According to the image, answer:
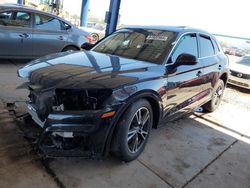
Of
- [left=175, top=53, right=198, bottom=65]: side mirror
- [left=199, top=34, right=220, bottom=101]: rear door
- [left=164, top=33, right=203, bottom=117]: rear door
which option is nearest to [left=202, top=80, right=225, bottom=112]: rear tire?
[left=199, top=34, right=220, bottom=101]: rear door

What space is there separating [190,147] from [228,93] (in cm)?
465

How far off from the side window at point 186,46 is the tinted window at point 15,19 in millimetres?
4407

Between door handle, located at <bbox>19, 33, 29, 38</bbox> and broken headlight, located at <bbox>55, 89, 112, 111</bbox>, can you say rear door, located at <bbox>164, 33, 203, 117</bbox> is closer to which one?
broken headlight, located at <bbox>55, 89, 112, 111</bbox>

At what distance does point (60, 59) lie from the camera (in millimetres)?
3381

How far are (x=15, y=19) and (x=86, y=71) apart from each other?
450cm

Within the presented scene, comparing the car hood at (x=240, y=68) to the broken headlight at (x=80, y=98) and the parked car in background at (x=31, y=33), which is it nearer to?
the parked car in background at (x=31, y=33)

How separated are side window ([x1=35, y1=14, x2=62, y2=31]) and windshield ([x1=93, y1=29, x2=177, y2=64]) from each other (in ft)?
10.9

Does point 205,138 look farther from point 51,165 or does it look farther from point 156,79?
point 51,165

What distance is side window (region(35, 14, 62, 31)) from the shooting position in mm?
6854

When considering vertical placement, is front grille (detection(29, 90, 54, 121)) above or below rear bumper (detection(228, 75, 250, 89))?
above

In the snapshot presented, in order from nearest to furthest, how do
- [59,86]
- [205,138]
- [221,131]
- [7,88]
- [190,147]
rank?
[59,86] < [190,147] < [205,138] < [221,131] < [7,88]

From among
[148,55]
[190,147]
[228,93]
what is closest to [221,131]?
[190,147]

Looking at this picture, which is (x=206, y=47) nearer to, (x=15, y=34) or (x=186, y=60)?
(x=186, y=60)

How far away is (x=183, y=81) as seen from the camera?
3.71 metres
